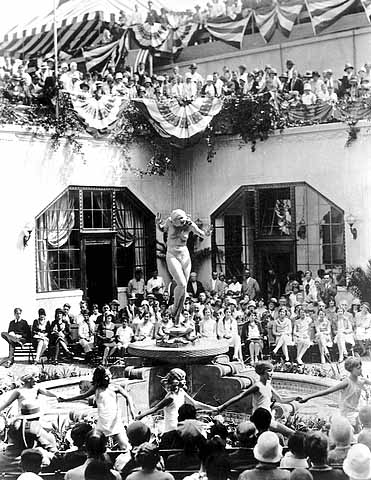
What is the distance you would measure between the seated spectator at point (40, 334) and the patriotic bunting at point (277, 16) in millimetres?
10246

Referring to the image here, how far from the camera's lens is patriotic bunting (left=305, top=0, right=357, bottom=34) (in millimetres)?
20344

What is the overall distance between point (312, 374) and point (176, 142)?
9.73 metres

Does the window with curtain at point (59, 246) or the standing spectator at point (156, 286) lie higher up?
the window with curtain at point (59, 246)

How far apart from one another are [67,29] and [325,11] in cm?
821

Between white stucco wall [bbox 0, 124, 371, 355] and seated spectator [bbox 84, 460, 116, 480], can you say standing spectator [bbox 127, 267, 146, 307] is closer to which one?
white stucco wall [bbox 0, 124, 371, 355]

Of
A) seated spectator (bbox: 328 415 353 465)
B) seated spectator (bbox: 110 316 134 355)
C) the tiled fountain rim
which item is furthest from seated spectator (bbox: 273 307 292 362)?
seated spectator (bbox: 328 415 353 465)

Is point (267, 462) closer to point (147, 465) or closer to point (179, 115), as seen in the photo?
point (147, 465)

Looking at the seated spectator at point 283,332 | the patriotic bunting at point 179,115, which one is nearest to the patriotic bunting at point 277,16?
the patriotic bunting at point 179,115

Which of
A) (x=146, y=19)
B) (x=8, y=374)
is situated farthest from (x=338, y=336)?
(x=146, y=19)

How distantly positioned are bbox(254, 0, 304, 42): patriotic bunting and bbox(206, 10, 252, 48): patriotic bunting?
0.42m

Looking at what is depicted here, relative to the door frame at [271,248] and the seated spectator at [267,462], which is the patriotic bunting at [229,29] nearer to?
the door frame at [271,248]

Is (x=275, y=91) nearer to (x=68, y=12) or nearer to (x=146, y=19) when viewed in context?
(x=146, y=19)

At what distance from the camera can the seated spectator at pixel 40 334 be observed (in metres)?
16.5

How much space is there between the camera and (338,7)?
2038cm
